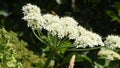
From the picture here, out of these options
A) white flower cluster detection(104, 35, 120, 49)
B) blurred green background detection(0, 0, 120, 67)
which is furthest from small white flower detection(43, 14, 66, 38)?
blurred green background detection(0, 0, 120, 67)

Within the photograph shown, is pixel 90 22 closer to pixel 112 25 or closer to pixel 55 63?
pixel 112 25

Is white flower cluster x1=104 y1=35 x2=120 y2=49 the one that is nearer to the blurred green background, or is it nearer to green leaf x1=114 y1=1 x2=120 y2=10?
the blurred green background

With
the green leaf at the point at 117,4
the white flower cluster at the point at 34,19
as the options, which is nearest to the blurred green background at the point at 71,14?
the green leaf at the point at 117,4

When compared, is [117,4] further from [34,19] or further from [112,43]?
[34,19]

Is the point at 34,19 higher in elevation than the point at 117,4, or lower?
lower

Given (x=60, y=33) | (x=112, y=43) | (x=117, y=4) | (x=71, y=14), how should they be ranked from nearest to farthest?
(x=60, y=33) < (x=112, y=43) < (x=71, y=14) < (x=117, y=4)

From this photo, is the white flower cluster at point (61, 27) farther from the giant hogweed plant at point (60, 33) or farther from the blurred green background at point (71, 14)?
the blurred green background at point (71, 14)

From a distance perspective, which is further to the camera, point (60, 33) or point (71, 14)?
point (71, 14)

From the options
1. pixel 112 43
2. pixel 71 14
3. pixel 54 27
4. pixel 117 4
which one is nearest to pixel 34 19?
pixel 54 27
